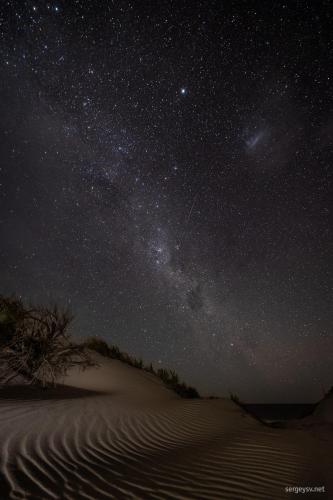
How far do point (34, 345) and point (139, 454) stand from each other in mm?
4684

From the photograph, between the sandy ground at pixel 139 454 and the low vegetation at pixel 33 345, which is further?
the low vegetation at pixel 33 345

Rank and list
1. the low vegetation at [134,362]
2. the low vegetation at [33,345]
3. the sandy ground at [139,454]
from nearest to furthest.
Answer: the sandy ground at [139,454] < the low vegetation at [33,345] < the low vegetation at [134,362]

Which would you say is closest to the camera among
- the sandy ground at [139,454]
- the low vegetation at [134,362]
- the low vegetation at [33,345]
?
the sandy ground at [139,454]

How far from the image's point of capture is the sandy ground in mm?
2680

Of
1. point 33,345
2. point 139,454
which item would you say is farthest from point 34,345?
point 139,454

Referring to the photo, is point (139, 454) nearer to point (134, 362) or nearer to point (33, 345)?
point (33, 345)

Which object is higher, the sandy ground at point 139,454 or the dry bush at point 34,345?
the dry bush at point 34,345

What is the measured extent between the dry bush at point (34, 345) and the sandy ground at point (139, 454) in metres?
0.63

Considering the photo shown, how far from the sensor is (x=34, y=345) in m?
7.45

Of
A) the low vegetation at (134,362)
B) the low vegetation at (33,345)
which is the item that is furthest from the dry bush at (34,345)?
the low vegetation at (134,362)

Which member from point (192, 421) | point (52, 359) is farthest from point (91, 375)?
point (192, 421)

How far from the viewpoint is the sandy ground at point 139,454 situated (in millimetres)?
2680

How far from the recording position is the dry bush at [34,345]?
711cm

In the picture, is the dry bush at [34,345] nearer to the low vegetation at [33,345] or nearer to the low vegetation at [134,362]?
the low vegetation at [33,345]
